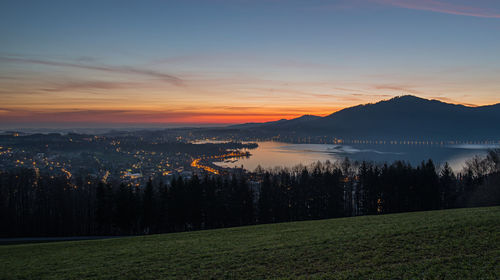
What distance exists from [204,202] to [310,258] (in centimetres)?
2611

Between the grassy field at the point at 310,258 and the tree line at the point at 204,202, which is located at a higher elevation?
the grassy field at the point at 310,258

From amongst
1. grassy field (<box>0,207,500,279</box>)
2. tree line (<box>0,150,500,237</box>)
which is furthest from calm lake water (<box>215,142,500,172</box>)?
grassy field (<box>0,207,500,279</box>)

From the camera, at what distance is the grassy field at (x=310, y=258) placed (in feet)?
29.2

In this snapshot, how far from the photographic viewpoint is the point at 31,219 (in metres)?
35.8

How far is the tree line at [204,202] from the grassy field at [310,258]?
724 inches

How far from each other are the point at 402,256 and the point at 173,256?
9612mm

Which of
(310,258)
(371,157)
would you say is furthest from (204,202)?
(371,157)

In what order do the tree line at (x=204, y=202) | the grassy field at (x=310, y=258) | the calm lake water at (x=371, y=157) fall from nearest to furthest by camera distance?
the grassy field at (x=310, y=258) < the tree line at (x=204, y=202) < the calm lake water at (x=371, y=157)

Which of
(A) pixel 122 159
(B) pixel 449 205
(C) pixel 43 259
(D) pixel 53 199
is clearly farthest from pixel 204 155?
(C) pixel 43 259

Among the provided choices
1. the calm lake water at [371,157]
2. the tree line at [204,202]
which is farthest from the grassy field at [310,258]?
the calm lake water at [371,157]

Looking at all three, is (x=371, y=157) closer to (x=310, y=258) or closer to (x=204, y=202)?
(x=204, y=202)

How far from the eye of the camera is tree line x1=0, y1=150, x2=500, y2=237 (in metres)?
33.5

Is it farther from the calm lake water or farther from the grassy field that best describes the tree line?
the calm lake water

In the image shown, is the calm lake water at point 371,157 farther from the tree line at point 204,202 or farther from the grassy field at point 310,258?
the grassy field at point 310,258
